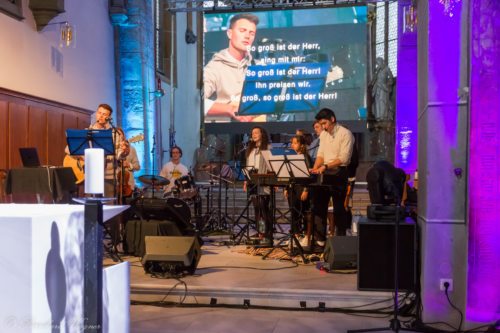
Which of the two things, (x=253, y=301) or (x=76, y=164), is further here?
(x=76, y=164)

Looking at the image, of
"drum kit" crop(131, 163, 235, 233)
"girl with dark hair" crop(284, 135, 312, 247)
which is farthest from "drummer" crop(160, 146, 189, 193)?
"girl with dark hair" crop(284, 135, 312, 247)

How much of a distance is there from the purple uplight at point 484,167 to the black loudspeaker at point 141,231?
3.44m

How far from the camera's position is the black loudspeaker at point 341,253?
19.2ft

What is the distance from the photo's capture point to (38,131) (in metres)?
9.12

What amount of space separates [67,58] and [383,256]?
7410 millimetres

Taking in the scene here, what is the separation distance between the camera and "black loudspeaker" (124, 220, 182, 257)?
21.6 ft

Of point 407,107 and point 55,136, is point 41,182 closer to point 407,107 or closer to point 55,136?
point 55,136

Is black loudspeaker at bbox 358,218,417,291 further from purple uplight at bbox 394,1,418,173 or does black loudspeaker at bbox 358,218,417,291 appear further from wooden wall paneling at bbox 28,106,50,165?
wooden wall paneling at bbox 28,106,50,165

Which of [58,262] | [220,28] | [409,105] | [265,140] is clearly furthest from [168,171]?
[58,262]

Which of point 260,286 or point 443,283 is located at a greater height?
point 443,283

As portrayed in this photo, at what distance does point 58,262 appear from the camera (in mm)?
2459

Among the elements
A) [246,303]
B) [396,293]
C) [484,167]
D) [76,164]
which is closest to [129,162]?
[76,164]

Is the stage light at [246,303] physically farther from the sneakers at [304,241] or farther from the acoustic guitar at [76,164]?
the acoustic guitar at [76,164]

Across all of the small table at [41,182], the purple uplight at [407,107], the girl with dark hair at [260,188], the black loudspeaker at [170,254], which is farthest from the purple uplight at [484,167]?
the purple uplight at [407,107]
